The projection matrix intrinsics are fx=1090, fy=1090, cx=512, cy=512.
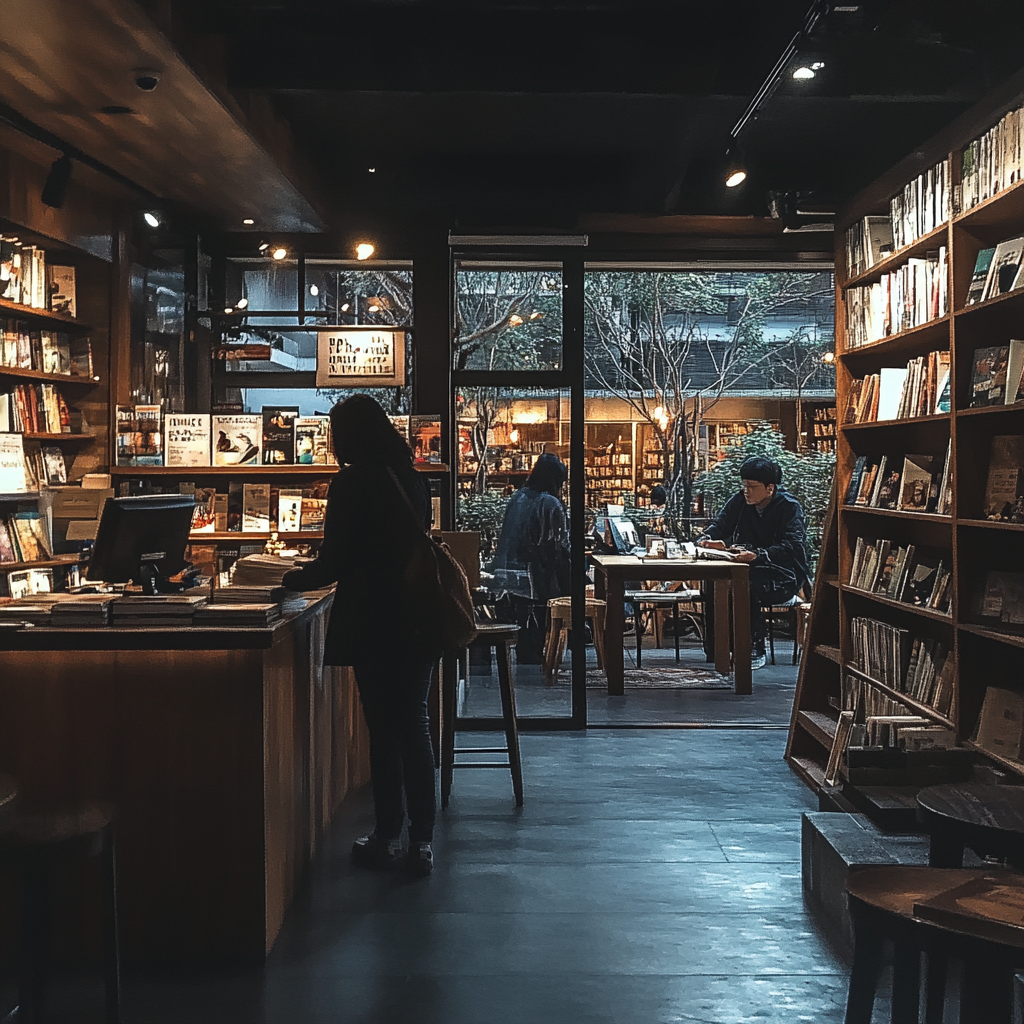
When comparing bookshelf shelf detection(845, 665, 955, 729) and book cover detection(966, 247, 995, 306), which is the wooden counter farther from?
book cover detection(966, 247, 995, 306)

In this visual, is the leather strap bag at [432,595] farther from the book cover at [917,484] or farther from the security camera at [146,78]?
the book cover at [917,484]

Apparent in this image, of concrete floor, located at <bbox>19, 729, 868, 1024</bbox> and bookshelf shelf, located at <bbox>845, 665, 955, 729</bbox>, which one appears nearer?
concrete floor, located at <bbox>19, 729, 868, 1024</bbox>

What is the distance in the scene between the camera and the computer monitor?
370cm

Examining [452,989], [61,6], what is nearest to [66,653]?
[452,989]

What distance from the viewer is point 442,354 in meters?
6.46

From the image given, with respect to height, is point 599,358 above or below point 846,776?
above

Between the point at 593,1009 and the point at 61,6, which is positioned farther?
the point at 61,6

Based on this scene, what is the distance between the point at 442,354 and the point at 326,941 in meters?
3.85

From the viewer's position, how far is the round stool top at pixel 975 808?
234cm

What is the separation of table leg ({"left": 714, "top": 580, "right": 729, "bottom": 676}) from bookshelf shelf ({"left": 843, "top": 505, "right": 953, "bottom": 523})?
2733mm

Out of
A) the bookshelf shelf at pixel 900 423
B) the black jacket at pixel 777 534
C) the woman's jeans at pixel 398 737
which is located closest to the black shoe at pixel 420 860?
the woman's jeans at pixel 398 737

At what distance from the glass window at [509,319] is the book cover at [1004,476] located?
2945mm

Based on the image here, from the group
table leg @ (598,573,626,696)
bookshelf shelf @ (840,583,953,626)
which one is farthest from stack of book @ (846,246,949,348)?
table leg @ (598,573,626,696)

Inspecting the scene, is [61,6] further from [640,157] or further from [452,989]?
[640,157]
